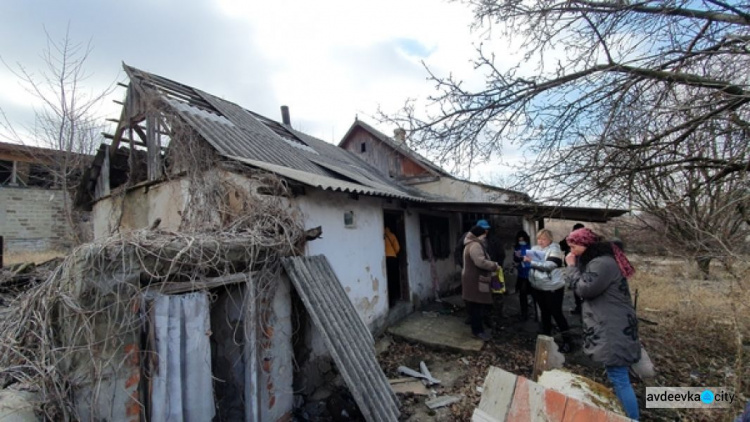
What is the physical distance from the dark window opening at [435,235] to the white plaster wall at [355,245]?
2223 millimetres

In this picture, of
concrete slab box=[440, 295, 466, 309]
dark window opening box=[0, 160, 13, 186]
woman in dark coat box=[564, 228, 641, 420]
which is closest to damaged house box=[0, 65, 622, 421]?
concrete slab box=[440, 295, 466, 309]

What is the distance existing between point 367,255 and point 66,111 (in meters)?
12.1

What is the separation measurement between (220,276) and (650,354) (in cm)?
634

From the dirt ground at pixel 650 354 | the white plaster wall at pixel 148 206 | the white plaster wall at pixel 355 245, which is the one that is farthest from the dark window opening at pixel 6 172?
the dirt ground at pixel 650 354

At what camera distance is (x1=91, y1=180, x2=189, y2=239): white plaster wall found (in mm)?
5438

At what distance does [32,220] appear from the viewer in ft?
42.4

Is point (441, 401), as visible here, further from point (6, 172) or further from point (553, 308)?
point (6, 172)

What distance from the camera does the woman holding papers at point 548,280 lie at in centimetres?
513

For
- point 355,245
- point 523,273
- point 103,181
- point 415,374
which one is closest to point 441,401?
point 415,374

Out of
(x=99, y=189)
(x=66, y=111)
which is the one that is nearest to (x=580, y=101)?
(x=99, y=189)

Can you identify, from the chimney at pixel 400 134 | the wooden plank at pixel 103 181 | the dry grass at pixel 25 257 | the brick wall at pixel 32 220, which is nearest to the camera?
the chimney at pixel 400 134

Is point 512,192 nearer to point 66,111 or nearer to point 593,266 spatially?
point 593,266

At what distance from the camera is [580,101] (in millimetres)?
3914

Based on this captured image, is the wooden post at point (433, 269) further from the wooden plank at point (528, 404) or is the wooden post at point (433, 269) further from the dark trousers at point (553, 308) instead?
the wooden plank at point (528, 404)
